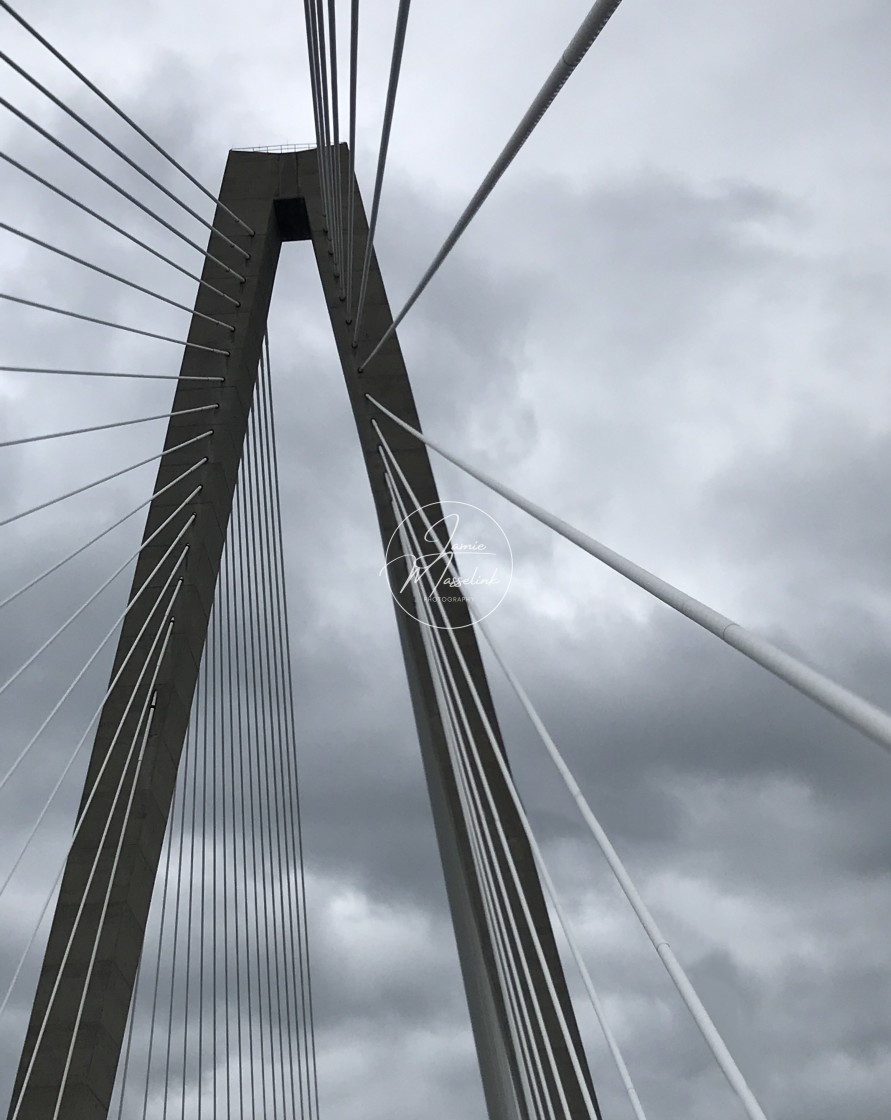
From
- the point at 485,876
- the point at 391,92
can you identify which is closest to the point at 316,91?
the point at 391,92

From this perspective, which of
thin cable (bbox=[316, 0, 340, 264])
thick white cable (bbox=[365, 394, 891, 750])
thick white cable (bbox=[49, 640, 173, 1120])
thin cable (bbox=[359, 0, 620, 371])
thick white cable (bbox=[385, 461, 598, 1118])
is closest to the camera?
thick white cable (bbox=[365, 394, 891, 750])

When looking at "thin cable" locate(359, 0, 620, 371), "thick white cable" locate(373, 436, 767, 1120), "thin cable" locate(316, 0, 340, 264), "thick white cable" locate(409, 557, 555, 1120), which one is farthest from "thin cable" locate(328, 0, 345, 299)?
"thick white cable" locate(373, 436, 767, 1120)

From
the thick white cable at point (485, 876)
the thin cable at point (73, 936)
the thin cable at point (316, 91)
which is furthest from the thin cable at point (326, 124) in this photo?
the thin cable at point (73, 936)

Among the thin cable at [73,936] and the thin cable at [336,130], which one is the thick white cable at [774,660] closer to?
the thin cable at [336,130]

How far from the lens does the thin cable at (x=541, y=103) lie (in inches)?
120

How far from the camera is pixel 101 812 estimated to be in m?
11.2

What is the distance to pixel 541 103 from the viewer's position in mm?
3951

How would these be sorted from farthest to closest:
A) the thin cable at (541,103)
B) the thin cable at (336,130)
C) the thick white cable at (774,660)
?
the thin cable at (336,130), the thin cable at (541,103), the thick white cable at (774,660)

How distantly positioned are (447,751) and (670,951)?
271 inches

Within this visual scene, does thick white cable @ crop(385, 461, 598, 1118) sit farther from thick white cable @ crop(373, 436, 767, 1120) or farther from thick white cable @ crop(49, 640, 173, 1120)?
thick white cable @ crop(49, 640, 173, 1120)

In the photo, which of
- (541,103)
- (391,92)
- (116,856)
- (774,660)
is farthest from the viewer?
(116,856)

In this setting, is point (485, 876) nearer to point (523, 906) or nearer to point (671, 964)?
point (523, 906)

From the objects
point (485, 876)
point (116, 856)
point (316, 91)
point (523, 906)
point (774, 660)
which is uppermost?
point (316, 91)

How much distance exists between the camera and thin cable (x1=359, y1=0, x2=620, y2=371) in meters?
3.05
